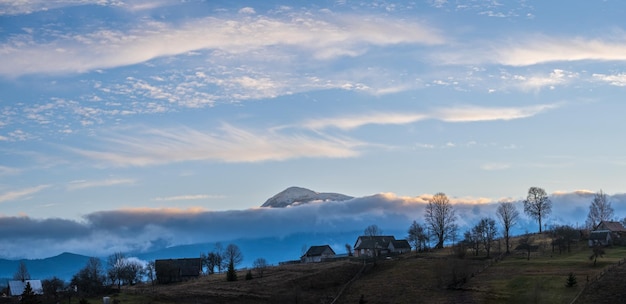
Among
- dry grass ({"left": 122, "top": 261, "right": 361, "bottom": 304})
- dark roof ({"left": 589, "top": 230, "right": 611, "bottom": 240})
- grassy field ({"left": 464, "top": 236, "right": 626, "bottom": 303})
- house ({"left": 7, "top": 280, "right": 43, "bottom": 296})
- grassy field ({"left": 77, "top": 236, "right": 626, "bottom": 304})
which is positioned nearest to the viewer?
grassy field ({"left": 464, "top": 236, "right": 626, "bottom": 303})

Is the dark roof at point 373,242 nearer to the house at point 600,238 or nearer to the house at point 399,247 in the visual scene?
the house at point 399,247

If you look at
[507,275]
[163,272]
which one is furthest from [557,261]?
[163,272]

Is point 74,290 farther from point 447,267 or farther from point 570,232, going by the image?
point 570,232

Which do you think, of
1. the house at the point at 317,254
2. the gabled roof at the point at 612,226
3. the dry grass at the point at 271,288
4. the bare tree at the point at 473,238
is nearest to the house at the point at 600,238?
the gabled roof at the point at 612,226

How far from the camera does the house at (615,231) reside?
5807 inches

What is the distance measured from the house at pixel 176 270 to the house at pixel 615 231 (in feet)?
298

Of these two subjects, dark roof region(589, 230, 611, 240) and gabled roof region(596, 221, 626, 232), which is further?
gabled roof region(596, 221, 626, 232)

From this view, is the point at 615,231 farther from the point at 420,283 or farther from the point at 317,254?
the point at 317,254

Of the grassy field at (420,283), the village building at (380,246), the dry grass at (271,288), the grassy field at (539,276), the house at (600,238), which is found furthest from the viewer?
the village building at (380,246)

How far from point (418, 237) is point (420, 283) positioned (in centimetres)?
5133

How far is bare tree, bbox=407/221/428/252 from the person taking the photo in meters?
175

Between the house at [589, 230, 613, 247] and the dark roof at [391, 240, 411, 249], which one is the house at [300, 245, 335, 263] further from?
the house at [589, 230, 613, 247]

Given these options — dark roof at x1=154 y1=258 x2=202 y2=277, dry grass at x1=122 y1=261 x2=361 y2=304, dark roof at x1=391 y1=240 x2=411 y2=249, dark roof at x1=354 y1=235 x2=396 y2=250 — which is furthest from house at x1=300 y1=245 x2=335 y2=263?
dry grass at x1=122 y1=261 x2=361 y2=304

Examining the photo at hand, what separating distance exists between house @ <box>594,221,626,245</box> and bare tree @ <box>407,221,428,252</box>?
3916 centimetres
